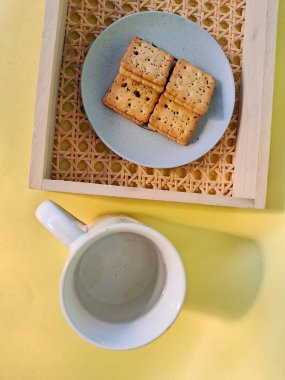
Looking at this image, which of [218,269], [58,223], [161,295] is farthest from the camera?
[218,269]

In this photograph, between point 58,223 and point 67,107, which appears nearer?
point 58,223

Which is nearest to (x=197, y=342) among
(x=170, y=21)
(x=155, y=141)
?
(x=155, y=141)

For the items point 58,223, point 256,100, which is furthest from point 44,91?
point 256,100

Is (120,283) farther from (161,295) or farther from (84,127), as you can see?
(84,127)

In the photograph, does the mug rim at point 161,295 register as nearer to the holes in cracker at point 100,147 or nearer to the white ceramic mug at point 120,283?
the white ceramic mug at point 120,283

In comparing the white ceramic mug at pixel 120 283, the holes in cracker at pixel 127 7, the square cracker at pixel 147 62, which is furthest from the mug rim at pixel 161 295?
the holes in cracker at pixel 127 7
